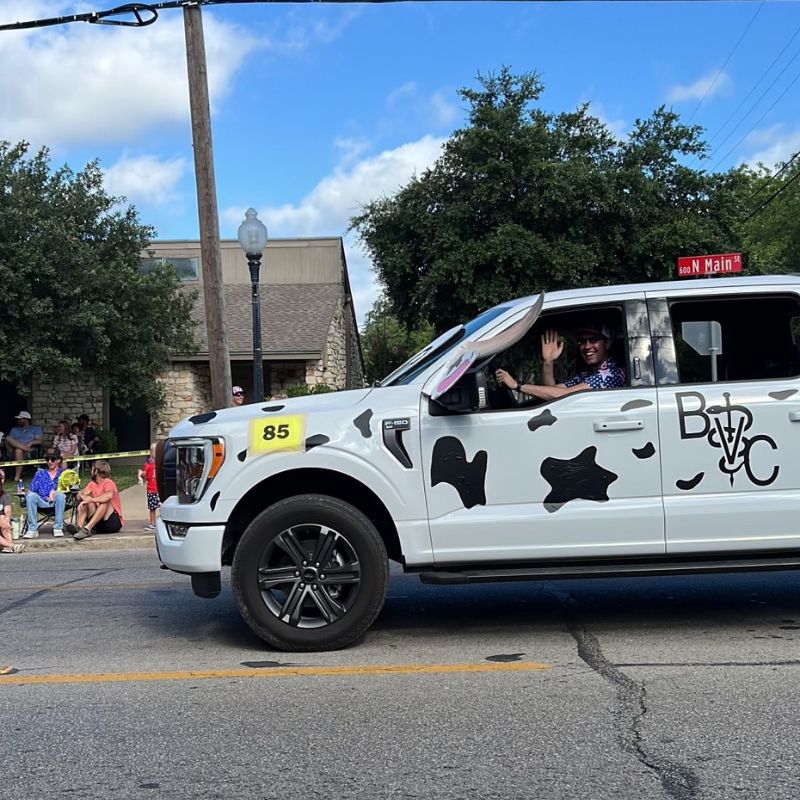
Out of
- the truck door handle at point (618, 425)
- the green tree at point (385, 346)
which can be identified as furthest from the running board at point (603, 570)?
the green tree at point (385, 346)

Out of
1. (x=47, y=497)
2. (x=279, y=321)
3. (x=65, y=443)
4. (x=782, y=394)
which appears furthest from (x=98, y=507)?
(x=279, y=321)

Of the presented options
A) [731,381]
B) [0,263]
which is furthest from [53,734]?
[0,263]

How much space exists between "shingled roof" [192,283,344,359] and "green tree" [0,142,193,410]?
5.71 ft

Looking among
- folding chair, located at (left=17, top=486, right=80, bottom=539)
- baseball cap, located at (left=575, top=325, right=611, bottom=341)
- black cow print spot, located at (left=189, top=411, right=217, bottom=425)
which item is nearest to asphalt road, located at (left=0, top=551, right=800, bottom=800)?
black cow print spot, located at (left=189, top=411, right=217, bottom=425)

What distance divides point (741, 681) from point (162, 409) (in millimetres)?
19058

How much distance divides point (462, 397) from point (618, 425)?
0.89 metres

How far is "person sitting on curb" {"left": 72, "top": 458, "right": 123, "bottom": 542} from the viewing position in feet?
40.8

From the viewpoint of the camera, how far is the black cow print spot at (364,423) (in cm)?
531

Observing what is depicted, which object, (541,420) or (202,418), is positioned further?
(202,418)

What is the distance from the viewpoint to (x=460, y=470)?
5309mm

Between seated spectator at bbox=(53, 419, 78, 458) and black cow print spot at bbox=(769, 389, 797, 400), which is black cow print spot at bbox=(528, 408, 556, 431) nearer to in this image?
black cow print spot at bbox=(769, 389, 797, 400)

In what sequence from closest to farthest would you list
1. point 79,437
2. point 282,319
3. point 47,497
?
point 47,497, point 79,437, point 282,319

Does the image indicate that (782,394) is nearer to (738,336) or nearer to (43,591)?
(738,336)

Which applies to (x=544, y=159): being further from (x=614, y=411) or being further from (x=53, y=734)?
(x=53, y=734)
